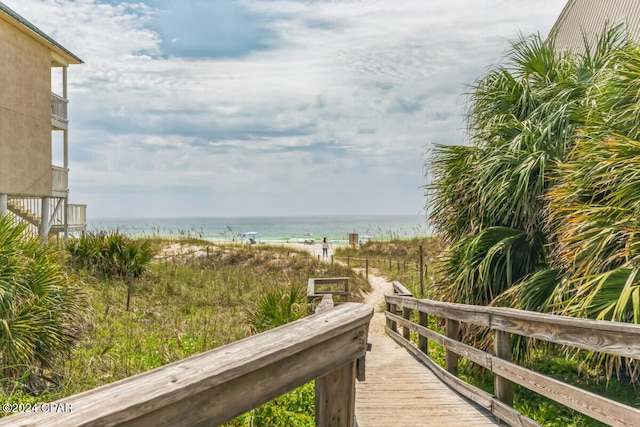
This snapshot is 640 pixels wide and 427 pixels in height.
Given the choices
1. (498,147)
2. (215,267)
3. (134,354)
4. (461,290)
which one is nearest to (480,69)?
(498,147)

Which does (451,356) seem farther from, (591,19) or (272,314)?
(591,19)

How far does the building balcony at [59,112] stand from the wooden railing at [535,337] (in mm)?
19166

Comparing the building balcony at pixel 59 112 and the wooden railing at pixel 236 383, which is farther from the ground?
the building balcony at pixel 59 112

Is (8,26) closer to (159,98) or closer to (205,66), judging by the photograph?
(205,66)

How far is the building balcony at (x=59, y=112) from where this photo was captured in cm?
1958

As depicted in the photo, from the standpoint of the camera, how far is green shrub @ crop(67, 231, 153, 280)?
1341cm

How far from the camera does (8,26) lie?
16.2 m

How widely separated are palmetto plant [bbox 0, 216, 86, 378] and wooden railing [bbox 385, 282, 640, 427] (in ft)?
17.2

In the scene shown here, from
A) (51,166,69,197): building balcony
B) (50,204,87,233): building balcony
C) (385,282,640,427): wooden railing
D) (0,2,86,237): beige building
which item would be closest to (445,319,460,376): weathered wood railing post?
(385,282,640,427): wooden railing

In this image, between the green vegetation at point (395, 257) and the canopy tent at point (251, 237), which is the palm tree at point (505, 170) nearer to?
the green vegetation at point (395, 257)

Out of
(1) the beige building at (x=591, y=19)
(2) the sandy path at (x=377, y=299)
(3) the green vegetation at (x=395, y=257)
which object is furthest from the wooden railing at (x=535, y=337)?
(3) the green vegetation at (x=395, y=257)

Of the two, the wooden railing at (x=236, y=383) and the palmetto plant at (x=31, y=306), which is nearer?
the wooden railing at (x=236, y=383)

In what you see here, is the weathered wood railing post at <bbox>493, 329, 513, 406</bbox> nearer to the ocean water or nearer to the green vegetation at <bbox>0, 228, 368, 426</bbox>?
the green vegetation at <bbox>0, 228, 368, 426</bbox>

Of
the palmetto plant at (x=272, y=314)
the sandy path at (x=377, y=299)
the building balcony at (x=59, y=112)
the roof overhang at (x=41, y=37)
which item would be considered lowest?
the sandy path at (x=377, y=299)
